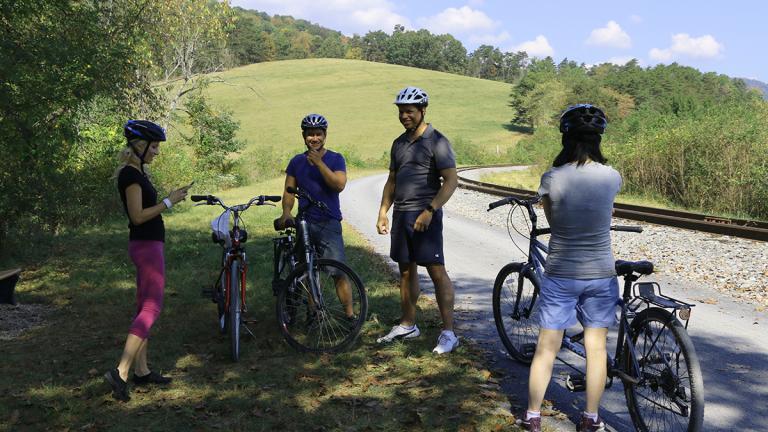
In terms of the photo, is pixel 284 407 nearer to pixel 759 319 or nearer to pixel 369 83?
pixel 759 319

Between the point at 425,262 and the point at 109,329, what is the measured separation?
361 centimetres

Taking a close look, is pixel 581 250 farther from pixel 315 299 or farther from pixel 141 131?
pixel 141 131

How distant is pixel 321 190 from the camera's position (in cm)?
571

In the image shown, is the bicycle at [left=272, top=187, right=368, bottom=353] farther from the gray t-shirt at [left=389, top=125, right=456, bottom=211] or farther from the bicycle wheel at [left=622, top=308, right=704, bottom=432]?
the bicycle wheel at [left=622, top=308, right=704, bottom=432]

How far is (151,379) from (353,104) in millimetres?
85913

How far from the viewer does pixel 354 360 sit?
17.5ft

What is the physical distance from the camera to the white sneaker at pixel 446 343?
539 cm

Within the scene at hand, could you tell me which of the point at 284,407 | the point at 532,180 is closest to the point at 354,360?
the point at 284,407

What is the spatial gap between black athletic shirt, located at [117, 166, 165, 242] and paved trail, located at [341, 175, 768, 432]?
2913 mm

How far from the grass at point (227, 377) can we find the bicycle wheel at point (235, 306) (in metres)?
0.15

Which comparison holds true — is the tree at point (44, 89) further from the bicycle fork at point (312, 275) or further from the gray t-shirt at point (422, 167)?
the gray t-shirt at point (422, 167)

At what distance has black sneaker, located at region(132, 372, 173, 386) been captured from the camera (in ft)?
15.9

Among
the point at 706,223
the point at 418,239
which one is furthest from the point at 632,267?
the point at 706,223

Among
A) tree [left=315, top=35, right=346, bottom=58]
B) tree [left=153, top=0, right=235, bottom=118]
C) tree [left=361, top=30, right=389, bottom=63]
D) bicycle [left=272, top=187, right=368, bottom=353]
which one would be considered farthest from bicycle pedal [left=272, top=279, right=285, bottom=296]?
tree [left=361, top=30, right=389, bottom=63]
